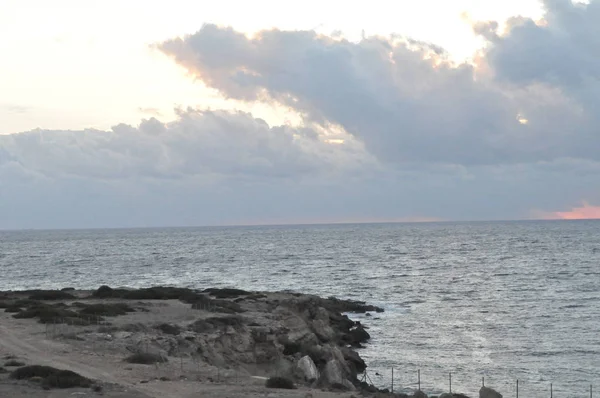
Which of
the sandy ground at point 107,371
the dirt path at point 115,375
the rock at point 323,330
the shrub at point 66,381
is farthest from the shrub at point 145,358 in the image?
the rock at point 323,330

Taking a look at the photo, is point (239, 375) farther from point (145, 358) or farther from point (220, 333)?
point (220, 333)

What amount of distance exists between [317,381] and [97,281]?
3072 inches

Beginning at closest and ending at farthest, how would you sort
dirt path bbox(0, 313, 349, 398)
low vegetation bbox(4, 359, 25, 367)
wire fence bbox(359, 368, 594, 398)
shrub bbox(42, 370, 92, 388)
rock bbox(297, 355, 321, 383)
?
dirt path bbox(0, 313, 349, 398), shrub bbox(42, 370, 92, 388), low vegetation bbox(4, 359, 25, 367), rock bbox(297, 355, 321, 383), wire fence bbox(359, 368, 594, 398)

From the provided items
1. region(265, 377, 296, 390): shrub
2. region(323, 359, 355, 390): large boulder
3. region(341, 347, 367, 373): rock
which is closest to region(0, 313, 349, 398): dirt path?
region(265, 377, 296, 390): shrub

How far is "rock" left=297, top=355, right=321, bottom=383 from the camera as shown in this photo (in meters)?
36.7

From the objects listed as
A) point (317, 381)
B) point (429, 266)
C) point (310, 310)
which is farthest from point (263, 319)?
point (429, 266)

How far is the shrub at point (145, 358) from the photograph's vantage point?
3378 centimetres

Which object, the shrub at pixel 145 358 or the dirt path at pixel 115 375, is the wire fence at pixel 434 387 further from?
the shrub at pixel 145 358

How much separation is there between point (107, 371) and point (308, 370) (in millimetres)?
11369

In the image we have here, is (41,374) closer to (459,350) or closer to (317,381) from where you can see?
(317,381)

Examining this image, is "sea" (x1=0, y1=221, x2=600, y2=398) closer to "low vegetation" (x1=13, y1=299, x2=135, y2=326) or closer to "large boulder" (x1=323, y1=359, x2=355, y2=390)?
"large boulder" (x1=323, y1=359, x2=355, y2=390)

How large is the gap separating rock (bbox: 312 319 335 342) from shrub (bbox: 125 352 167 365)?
19890 millimetres

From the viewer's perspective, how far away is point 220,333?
4334 centimetres

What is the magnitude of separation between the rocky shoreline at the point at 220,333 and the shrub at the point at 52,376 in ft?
20.8
